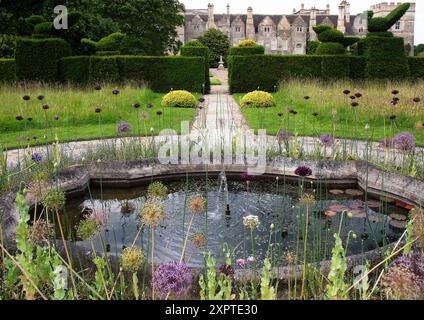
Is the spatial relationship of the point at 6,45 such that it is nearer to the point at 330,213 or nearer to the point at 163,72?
the point at 163,72

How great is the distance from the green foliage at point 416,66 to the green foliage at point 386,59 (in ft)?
2.71

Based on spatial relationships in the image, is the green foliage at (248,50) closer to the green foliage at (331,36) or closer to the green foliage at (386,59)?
the green foliage at (331,36)

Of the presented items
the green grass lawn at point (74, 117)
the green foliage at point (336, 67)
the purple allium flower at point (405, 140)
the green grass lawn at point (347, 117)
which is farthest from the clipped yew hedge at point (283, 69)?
the purple allium flower at point (405, 140)

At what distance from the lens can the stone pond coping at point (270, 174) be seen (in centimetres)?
520

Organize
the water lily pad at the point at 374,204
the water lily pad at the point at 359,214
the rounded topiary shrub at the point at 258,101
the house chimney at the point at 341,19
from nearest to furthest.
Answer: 1. the water lily pad at the point at 359,214
2. the water lily pad at the point at 374,204
3. the rounded topiary shrub at the point at 258,101
4. the house chimney at the point at 341,19

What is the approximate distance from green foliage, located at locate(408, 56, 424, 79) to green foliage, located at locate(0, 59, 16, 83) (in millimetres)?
15578

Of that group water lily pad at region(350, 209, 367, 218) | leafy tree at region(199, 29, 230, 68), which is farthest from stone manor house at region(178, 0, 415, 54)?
water lily pad at region(350, 209, 367, 218)

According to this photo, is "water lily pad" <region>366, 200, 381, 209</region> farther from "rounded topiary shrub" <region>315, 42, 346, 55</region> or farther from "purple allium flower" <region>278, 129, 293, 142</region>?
"rounded topiary shrub" <region>315, 42, 346, 55</region>

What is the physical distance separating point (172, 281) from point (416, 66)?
18.8 metres

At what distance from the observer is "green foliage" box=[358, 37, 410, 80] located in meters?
17.5

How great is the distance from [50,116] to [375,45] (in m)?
12.8

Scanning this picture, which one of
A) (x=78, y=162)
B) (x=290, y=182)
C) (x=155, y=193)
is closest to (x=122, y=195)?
(x=78, y=162)

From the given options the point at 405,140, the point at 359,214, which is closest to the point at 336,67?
the point at 405,140

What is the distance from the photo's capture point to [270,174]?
6125 millimetres
